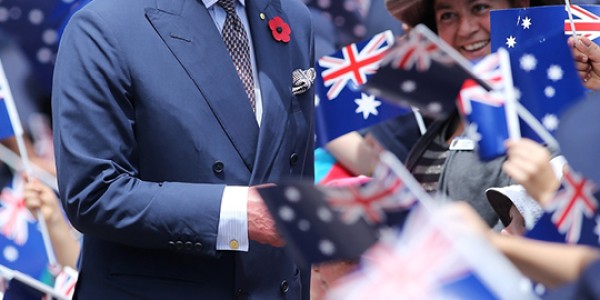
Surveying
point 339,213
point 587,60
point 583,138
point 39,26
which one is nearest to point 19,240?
point 39,26

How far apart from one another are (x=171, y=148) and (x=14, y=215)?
1.60 meters

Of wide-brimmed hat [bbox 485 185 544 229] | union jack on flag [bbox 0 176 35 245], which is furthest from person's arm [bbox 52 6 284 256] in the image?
union jack on flag [bbox 0 176 35 245]

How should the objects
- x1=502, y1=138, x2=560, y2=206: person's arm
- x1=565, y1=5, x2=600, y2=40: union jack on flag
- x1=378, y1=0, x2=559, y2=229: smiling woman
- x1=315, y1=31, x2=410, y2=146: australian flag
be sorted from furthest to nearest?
x1=315, y1=31, x2=410, y2=146: australian flag → x1=378, y1=0, x2=559, y2=229: smiling woman → x1=565, y1=5, x2=600, y2=40: union jack on flag → x1=502, y1=138, x2=560, y2=206: person's arm

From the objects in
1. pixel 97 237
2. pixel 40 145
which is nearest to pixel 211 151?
pixel 97 237

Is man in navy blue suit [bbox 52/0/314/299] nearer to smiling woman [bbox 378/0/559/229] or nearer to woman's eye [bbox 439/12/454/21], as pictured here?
smiling woman [bbox 378/0/559/229]

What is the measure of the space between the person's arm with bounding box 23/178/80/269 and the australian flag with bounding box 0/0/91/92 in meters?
0.52

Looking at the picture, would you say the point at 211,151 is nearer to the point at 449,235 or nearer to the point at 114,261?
the point at 114,261

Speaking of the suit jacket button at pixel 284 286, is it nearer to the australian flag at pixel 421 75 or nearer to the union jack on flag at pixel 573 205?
the australian flag at pixel 421 75

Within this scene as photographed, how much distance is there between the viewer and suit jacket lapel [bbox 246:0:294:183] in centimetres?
377

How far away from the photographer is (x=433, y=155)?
4820 mm

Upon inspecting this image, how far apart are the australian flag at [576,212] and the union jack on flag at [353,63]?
2460 millimetres

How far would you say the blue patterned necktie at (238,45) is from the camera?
3.84 m

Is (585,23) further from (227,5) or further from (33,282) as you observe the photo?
(33,282)

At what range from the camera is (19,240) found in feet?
16.3
